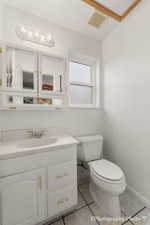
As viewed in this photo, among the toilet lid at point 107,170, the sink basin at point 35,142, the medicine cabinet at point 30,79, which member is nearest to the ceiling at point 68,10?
the medicine cabinet at point 30,79

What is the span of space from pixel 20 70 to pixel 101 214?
187 centimetres

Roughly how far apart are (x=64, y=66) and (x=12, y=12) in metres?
0.83

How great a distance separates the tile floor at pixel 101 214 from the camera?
1.06 meters

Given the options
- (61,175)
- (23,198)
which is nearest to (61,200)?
(61,175)

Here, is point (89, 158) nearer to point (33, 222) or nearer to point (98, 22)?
point (33, 222)

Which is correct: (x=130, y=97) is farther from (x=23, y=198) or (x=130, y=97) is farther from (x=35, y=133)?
(x=23, y=198)

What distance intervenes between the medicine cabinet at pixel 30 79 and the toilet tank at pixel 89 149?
613 millimetres

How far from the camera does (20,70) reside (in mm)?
1251

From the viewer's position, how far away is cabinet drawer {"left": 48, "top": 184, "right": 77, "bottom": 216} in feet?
3.35

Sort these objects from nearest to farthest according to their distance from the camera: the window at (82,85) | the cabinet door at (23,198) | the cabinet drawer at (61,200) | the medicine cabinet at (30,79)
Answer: the cabinet door at (23,198) < the cabinet drawer at (61,200) < the medicine cabinet at (30,79) < the window at (82,85)

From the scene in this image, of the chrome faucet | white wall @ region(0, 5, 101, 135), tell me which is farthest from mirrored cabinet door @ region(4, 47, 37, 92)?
the chrome faucet

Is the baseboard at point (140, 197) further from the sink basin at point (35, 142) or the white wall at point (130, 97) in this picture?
the sink basin at point (35, 142)

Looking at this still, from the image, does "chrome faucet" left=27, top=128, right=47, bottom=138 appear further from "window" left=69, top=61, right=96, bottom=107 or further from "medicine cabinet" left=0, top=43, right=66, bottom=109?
"window" left=69, top=61, right=96, bottom=107

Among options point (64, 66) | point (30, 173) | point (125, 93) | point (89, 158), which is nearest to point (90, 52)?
point (64, 66)
